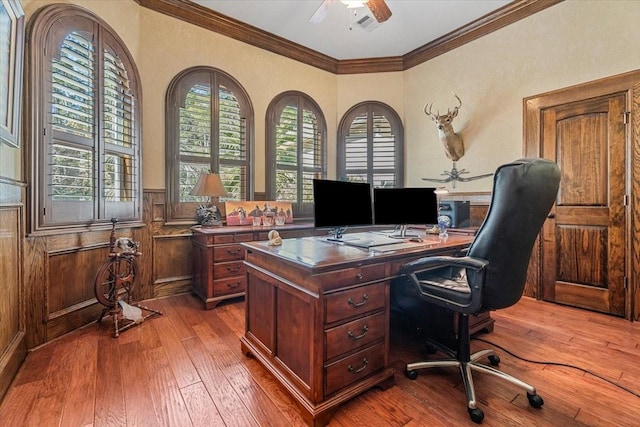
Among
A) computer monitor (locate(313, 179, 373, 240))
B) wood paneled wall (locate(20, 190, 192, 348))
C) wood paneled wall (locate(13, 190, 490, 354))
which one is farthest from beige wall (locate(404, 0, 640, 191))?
wood paneled wall (locate(20, 190, 192, 348))

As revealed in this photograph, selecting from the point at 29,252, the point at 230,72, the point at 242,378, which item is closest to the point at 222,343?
the point at 242,378

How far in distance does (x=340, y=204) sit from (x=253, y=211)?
1.86m

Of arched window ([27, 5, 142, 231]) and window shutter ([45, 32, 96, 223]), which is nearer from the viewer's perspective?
arched window ([27, 5, 142, 231])

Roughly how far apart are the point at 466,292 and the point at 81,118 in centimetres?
315

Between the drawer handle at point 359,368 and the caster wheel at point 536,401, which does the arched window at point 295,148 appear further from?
the caster wheel at point 536,401

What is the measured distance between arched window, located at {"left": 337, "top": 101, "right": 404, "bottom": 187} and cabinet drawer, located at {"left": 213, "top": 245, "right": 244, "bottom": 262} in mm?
2162

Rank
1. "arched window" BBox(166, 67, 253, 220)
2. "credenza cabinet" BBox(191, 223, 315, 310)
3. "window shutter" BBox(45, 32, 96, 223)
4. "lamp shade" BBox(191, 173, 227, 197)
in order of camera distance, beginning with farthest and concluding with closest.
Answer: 1. "arched window" BBox(166, 67, 253, 220)
2. "lamp shade" BBox(191, 173, 227, 197)
3. "credenza cabinet" BBox(191, 223, 315, 310)
4. "window shutter" BBox(45, 32, 96, 223)

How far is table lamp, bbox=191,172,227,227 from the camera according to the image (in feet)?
10.6

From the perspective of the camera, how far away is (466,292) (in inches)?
62.2

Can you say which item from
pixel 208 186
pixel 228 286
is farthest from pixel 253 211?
pixel 228 286

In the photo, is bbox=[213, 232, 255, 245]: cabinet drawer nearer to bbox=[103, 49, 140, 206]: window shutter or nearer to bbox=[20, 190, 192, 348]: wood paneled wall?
bbox=[20, 190, 192, 348]: wood paneled wall

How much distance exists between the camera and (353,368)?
157 centimetres

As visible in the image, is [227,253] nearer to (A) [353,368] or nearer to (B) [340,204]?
(B) [340,204]

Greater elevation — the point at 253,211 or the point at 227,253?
the point at 253,211
